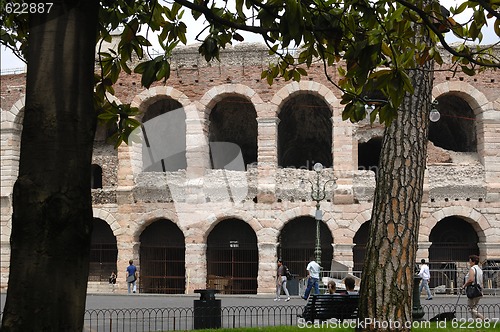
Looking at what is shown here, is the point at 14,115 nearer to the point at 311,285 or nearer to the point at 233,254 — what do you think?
the point at 233,254

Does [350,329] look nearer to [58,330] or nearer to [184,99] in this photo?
[58,330]

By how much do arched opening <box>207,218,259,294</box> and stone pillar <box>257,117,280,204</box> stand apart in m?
2.26

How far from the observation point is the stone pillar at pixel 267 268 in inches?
803

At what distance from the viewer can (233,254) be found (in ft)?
74.1

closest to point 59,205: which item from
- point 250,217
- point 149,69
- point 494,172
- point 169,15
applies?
point 149,69

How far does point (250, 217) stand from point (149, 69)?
681 inches

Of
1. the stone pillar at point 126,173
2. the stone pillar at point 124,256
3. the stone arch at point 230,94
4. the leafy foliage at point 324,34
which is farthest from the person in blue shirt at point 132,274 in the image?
the leafy foliage at point 324,34

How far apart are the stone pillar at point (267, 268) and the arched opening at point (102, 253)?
539cm

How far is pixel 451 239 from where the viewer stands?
22.2 m

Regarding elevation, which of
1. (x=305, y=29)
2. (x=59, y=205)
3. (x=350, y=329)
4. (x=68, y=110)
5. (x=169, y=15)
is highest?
(x=169, y=15)

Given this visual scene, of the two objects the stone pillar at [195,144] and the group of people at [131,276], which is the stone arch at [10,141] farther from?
the stone pillar at [195,144]

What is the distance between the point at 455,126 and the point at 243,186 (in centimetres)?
808

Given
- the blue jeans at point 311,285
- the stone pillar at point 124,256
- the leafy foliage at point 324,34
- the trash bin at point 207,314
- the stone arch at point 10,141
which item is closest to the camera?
the leafy foliage at point 324,34

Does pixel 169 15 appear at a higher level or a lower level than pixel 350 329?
higher
